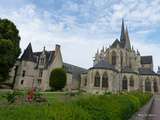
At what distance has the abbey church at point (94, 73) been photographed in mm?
44219

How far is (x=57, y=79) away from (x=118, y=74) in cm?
1935

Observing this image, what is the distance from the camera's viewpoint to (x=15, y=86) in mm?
42688

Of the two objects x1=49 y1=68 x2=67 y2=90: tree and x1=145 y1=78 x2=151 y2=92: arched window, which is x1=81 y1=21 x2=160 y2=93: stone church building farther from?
x1=49 y1=68 x2=67 y2=90: tree

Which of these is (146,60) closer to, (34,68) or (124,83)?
(124,83)

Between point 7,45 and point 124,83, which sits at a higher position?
point 7,45

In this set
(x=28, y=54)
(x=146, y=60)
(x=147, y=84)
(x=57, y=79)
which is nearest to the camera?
(x=57, y=79)

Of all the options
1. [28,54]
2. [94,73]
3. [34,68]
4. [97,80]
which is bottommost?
[97,80]

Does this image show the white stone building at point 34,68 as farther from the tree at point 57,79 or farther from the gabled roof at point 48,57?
the tree at point 57,79

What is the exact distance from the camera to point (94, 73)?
48000 mm

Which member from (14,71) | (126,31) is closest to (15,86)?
(14,71)

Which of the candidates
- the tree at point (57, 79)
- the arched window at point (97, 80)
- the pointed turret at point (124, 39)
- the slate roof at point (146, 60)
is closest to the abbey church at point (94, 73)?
the arched window at point (97, 80)

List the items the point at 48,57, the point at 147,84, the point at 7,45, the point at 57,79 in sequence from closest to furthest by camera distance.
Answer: the point at 7,45
the point at 57,79
the point at 48,57
the point at 147,84

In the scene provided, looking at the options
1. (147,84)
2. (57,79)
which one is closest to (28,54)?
(57,79)

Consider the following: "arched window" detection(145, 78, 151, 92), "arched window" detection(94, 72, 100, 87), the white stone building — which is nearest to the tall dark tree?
the white stone building
